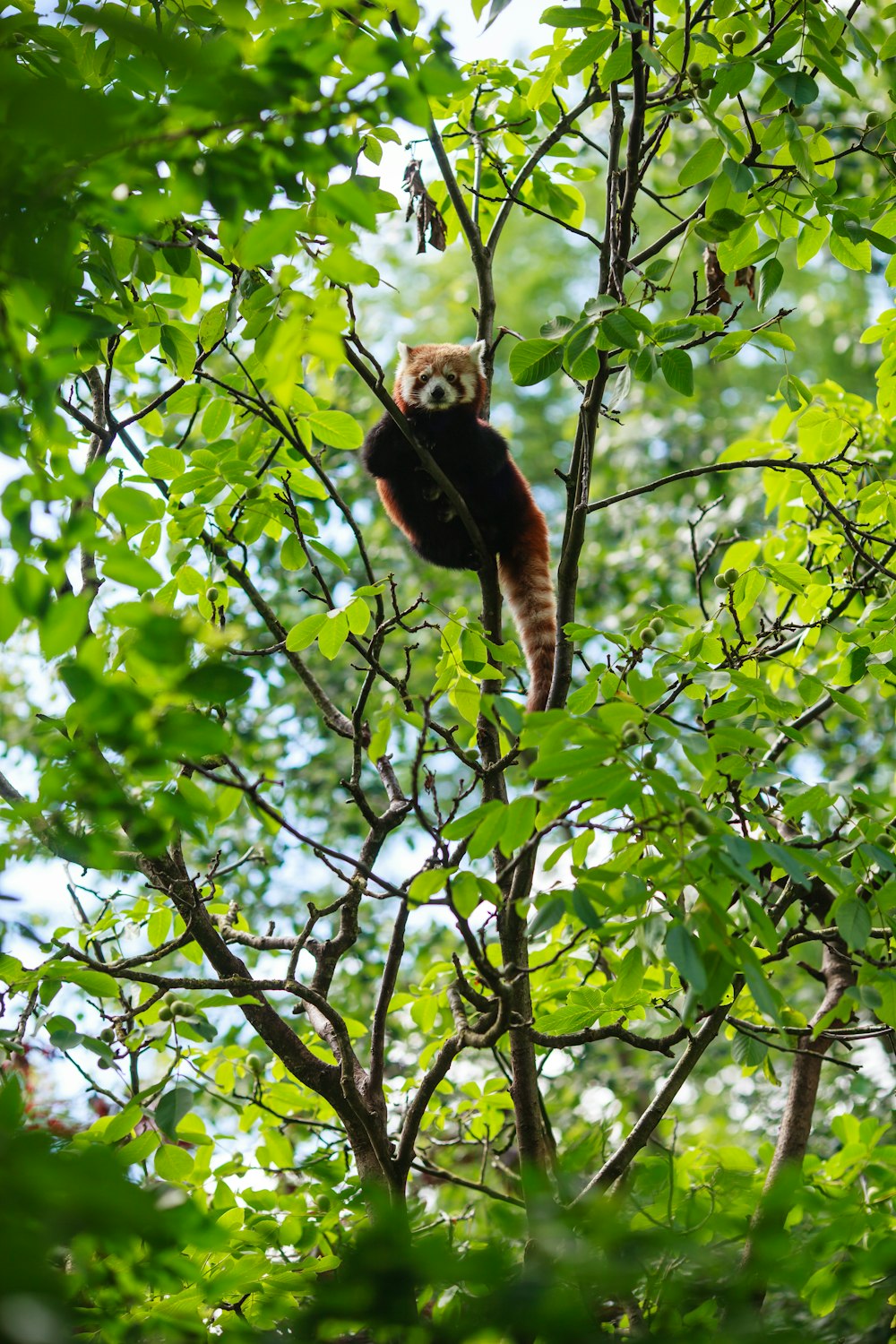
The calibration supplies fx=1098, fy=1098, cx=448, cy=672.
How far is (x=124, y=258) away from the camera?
2.62m

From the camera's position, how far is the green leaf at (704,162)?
8.23 ft

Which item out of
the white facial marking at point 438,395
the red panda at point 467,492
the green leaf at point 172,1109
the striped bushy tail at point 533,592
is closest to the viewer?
the green leaf at point 172,1109

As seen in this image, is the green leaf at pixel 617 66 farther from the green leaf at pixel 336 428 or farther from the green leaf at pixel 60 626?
Answer: the green leaf at pixel 60 626

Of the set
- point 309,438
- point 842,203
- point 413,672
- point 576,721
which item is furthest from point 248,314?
point 413,672

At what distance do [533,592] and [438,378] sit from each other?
43.9 inches

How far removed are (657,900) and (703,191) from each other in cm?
184

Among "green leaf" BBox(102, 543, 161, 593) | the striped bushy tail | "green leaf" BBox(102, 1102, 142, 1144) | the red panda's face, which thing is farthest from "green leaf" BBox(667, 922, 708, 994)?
the red panda's face

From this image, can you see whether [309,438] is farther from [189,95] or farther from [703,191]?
[189,95]

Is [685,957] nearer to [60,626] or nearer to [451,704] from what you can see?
[60,626]

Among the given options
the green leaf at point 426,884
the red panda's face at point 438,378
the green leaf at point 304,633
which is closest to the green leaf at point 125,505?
the green leaf at point 426,884

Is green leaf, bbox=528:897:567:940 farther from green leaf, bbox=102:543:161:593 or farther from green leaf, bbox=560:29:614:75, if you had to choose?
green leaf, bbox=560:29:614:75

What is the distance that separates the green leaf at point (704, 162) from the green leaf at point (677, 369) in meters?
0.49

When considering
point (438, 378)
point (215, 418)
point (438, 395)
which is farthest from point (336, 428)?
point (438, 378)

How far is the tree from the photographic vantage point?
4.53ft
